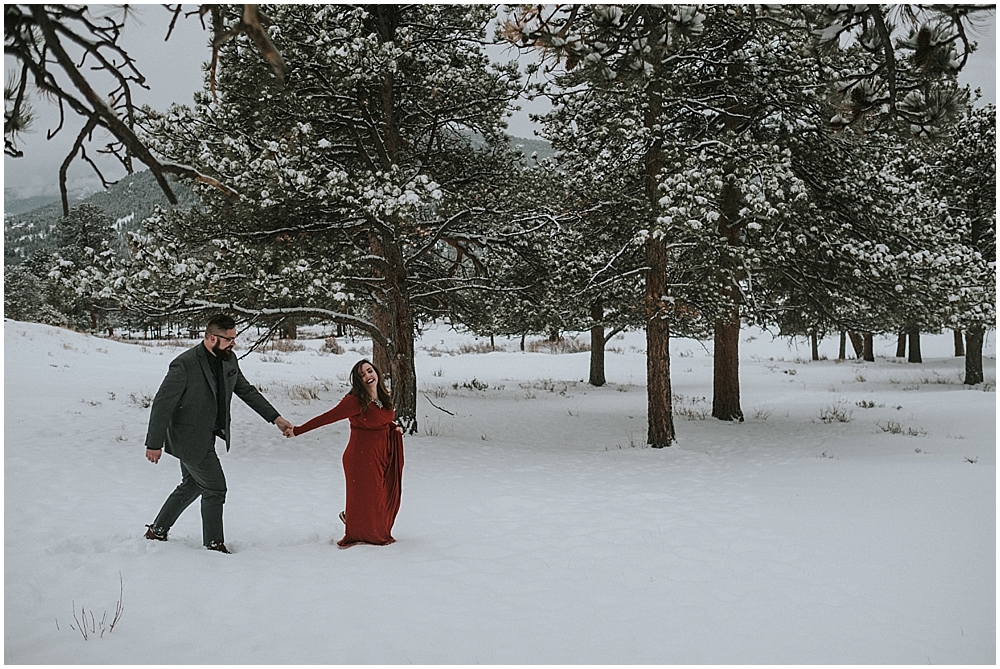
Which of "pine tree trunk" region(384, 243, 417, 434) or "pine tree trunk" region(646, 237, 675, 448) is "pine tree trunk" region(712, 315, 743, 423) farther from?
"pine tree trunk" region(384, 243, 417, 434)

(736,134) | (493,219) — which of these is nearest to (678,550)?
(493,219)

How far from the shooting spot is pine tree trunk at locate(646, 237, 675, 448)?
1139cm

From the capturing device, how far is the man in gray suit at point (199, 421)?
5285 millimetres

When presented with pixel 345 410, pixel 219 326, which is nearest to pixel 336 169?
pixel 219 326

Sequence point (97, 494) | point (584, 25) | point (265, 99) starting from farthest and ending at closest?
point (265, 99)
point (97, 494)
point (584, 25)

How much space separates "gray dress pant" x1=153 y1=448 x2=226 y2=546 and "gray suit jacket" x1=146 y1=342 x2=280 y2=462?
0.11 m

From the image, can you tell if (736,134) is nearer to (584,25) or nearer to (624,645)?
(584,25)

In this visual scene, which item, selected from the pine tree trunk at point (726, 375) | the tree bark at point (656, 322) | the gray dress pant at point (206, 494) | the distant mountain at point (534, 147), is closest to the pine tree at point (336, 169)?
the distant mountain at point (534, 147)

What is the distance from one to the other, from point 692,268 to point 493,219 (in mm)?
3638

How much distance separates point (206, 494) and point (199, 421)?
57cm

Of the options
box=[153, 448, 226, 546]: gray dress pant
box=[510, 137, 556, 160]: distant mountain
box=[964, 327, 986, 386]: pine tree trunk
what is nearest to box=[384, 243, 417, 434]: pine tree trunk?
box=[510, 137, 556, 160]: distant mountain

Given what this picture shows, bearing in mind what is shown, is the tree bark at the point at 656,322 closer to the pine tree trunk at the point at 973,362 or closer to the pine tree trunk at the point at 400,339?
the pine tree trunk at the point at 400,339

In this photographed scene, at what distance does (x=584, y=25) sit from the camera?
673cm

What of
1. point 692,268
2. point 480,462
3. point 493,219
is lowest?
point 480,462
